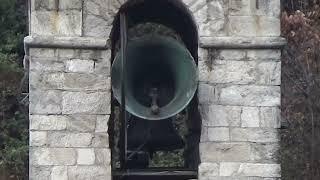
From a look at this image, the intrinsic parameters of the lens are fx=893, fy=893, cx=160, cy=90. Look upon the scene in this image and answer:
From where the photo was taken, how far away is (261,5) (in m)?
6.02

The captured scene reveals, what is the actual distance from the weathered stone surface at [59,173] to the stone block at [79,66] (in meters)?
0.65

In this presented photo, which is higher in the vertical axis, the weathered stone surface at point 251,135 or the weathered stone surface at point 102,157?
the weathered stone surface at point 251,135

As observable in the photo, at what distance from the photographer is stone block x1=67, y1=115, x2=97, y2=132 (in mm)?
5895

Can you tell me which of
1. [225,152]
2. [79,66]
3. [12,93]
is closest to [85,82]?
[79,66]

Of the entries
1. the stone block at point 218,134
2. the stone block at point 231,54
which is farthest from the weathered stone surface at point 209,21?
the stone block at point 218,134

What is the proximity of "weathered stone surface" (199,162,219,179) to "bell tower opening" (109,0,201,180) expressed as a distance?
0.65 ft

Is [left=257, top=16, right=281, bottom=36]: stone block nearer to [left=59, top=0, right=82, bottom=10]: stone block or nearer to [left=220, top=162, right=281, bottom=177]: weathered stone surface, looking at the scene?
[left=220, top=162, right=281, bottom=177]: weathered stone surface

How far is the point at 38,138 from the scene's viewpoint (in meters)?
5.88

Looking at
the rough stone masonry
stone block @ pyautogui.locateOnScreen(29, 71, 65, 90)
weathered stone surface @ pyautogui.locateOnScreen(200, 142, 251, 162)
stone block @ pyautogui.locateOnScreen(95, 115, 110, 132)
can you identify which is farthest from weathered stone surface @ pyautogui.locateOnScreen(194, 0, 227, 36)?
stone block @ pyautogui.locateOnScreen(29, 71, 65, 90)

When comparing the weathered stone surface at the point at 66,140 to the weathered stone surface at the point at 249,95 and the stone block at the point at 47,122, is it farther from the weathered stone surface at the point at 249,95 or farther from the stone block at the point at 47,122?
the weathered stone surface at the point at 249,95

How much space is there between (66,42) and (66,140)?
2.12 ft

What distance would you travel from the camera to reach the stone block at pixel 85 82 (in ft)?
19.4

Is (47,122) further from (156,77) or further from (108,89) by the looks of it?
(156,77)

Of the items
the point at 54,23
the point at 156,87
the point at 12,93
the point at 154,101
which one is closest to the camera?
the point at 154,101
